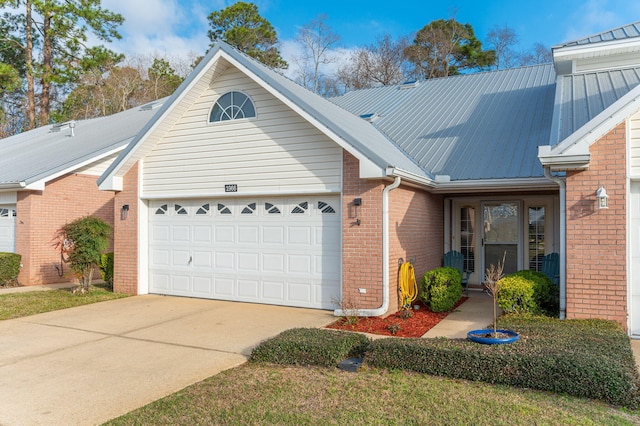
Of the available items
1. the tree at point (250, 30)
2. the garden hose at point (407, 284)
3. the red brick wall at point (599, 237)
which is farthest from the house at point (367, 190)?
the tree at point (250, 30)

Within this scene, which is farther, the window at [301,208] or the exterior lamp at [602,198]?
the window at [301,208]

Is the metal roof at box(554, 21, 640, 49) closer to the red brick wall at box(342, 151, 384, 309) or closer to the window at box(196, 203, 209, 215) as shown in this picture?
the red brick wall at box(342, 151, 384, 309)

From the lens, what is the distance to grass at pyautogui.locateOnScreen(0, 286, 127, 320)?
34.0 ft

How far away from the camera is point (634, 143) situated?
758 centimetres

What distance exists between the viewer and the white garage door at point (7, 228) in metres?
15.0

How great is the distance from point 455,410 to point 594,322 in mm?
3901

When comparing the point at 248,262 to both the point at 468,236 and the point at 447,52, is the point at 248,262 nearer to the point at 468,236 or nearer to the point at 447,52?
the point at 468,236

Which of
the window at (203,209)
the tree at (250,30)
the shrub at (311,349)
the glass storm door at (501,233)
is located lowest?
the shrub at (311,349)

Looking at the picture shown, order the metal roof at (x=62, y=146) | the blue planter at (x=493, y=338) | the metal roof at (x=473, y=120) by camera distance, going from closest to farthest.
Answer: the blue planter at (x=493, y=338), the metal roof at (x=473, y=120), the metal roof at (x=62, y=146)

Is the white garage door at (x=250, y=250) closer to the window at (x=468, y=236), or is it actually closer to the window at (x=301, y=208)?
the window at (x=301, y=208)

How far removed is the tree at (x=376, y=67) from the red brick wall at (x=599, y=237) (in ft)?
83.5

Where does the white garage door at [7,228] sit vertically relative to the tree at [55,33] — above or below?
below

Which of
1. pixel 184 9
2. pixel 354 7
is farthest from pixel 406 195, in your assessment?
pixel 184 9

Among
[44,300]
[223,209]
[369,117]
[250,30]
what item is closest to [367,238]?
[223,209]
